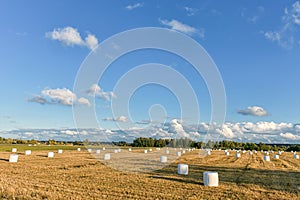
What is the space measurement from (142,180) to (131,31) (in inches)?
566

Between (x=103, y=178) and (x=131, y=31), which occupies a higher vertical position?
(x=131, y=31)

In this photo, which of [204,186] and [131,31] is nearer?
[204,186]

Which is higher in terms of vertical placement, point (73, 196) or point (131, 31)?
point (131, 31)

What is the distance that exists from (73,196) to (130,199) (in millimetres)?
2200

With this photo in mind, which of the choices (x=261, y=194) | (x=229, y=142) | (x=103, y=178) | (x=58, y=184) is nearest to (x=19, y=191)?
(x=58, y=184)

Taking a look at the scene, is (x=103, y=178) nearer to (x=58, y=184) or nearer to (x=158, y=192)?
(x=58, y=184)

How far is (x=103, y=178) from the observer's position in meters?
16.4

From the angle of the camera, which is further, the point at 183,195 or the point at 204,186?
the point at 204,186

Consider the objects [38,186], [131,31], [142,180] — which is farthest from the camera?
[131,31]

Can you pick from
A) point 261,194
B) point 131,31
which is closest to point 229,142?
point 131,31

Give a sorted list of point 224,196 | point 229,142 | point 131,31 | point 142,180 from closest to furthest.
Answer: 1. point 224,196
2. point 142,180
3. point 131,31
4. point 229,142

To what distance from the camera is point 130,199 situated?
36.2 ft

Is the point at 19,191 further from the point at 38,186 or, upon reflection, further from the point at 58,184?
the point at 58,184

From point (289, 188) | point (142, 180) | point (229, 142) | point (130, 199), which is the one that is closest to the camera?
point (130, 199)
